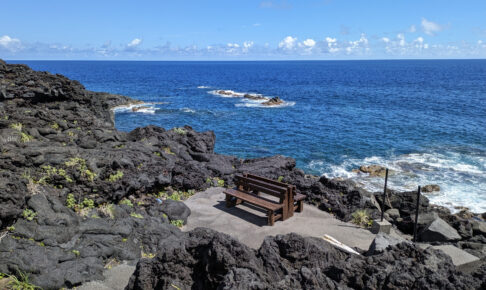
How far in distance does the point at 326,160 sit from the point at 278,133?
10.4 metres

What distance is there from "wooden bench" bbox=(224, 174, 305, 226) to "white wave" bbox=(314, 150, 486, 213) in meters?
11.8

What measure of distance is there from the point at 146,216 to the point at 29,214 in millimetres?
3256

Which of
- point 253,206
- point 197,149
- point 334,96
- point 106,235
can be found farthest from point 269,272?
point 334,96

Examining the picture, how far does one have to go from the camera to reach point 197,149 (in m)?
18.9

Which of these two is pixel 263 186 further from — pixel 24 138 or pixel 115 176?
pixel 24 138

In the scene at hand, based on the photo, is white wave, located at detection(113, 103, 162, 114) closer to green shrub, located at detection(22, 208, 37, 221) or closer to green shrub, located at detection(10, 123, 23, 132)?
green shrub, located at detection(10, 123, 23, 132)

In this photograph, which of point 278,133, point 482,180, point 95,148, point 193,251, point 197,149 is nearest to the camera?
→ point 193,251

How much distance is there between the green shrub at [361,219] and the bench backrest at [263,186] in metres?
2.57

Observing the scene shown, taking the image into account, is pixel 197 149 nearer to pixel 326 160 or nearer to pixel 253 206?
pixel 253 206

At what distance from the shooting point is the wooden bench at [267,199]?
11.7m

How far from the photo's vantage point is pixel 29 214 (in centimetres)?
870

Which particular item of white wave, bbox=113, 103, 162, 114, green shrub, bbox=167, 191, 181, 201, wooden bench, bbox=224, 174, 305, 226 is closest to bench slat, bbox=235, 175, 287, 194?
wooden bench, bbox=224, 174, 305, 226

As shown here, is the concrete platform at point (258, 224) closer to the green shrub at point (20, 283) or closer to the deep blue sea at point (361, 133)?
the green shrub at point (20, 283)

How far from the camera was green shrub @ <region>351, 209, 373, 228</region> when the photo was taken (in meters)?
12.0
